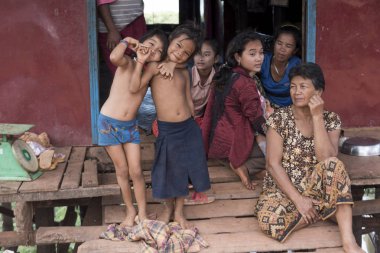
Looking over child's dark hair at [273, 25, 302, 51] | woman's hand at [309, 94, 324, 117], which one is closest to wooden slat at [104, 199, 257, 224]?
woman's hand at [309, 94, 324, 117]

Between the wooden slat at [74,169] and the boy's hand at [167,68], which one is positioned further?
the wooden slat at [74,169]

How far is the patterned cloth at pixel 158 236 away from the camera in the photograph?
329 cm

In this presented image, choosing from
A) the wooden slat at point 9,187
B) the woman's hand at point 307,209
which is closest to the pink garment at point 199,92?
the woman's hand at point 307,209

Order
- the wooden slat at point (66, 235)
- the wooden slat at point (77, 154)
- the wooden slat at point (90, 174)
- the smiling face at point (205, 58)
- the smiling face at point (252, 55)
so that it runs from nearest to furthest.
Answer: the wooden slat at point (66, 235) < the wooden slat at point (90, 174) < the smiling face at point (252, 55) < the wooden slat at point (77, 154) < the smiling face at point (205, 58)

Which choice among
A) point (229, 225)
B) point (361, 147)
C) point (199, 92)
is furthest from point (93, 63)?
point (361, 147)

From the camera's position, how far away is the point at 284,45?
4.72m

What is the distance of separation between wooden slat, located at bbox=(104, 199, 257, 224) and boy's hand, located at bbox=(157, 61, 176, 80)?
3.14ft

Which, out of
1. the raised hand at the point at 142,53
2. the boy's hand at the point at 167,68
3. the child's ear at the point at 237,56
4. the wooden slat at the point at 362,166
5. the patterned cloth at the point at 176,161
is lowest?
the wooden slat at the point at 362,166

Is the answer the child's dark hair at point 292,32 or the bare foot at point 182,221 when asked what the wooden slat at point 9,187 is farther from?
the child's dark hair at point 292,32

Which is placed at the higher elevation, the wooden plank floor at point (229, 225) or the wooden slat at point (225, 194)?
the wooden slat at point (225, 194)

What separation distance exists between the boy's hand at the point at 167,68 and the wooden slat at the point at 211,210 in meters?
0.96

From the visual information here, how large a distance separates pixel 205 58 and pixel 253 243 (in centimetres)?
178

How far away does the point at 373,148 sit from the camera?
14.4ft

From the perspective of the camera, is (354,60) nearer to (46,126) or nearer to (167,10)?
(46,126)
